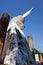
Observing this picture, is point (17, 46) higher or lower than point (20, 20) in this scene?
lower

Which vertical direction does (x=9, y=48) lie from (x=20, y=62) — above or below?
above

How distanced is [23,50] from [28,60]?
0.17 m

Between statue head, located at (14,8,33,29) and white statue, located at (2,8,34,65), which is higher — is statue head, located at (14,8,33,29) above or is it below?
above

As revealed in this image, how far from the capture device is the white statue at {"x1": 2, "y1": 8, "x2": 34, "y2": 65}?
3.05 m

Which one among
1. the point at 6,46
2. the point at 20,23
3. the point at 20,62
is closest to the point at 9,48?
the point at 6,46

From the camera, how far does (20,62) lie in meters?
3.04

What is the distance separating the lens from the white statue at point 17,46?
3.05m

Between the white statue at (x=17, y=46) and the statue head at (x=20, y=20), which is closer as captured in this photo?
the white statue at (x=17, y=46)

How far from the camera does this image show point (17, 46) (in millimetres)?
3158

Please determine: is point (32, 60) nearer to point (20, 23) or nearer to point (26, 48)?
point (26, 48)

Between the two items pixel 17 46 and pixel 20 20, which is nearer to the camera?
pixel 17 46

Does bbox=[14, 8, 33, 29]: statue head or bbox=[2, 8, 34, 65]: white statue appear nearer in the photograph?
bbox=[2, 8, 34, 65]: white statue

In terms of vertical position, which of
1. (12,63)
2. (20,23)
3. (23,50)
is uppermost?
(20,23)

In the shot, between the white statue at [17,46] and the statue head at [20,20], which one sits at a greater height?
the statue head at [20,20]
